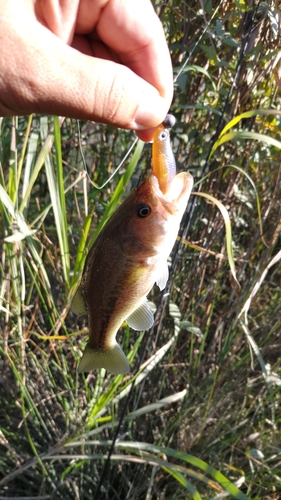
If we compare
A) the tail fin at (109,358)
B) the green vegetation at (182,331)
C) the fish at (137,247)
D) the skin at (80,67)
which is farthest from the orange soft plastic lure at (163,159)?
the green vegetation at (182,331)

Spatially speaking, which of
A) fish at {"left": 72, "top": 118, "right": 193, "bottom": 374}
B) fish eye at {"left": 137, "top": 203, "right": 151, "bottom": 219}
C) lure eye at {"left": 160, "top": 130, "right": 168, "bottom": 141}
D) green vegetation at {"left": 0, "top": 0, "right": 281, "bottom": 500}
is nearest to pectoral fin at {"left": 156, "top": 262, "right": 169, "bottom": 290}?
fish at {"left": 72, "top": 118, "right": 193, "bottom": 374}

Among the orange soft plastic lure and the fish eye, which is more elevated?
the orange soft plastic lure

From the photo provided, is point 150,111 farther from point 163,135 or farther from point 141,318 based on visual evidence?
point 141,318

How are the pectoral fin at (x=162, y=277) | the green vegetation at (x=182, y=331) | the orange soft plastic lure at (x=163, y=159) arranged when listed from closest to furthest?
1. the orange soft plastic lure at (x=163, y=159)
2. the pectoral fin at (x=162, y=277)
3. the green vegetation at (x=182, y=331)

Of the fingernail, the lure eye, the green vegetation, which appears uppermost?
the fingernail

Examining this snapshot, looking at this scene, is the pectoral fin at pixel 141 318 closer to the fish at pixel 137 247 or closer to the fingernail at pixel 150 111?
the fish at pixel 137 247

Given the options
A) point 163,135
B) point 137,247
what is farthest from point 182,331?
point 163,135

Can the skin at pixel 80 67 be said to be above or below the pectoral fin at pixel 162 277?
above

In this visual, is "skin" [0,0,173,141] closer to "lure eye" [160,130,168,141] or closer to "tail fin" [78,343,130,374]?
"lure eye" [160,130,168,141]
